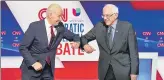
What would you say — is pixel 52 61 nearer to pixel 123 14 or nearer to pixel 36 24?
pixel 36 24

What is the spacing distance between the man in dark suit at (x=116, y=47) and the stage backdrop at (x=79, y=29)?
3.07ft

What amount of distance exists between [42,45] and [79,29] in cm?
102

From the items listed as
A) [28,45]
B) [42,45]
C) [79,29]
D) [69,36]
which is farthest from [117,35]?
[79,29]

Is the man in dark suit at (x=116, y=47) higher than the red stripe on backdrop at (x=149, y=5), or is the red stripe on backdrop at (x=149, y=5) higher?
the red stripe on backdrop at (x=149, y=5)

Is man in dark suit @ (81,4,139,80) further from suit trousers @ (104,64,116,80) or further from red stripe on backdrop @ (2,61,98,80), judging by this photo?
red stripe on backdrop @ (2,61,98,80)

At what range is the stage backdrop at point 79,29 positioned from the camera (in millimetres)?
4949

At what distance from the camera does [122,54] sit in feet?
13.1

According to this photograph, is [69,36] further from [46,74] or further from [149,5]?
[149,5]

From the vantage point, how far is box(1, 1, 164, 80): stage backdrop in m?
4.95

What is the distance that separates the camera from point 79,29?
16.3 ft

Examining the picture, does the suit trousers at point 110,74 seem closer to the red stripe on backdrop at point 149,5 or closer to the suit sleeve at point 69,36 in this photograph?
the suit sleeve at point 69,36

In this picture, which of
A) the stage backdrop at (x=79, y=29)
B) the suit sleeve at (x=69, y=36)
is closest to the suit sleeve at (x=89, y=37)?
the suit sleeve at (x=69, y=36)

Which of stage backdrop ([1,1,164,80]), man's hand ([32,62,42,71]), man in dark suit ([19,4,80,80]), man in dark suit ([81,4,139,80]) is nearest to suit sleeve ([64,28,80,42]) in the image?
man in dark suit ([19,4,80,80])

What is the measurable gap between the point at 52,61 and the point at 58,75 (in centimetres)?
93
